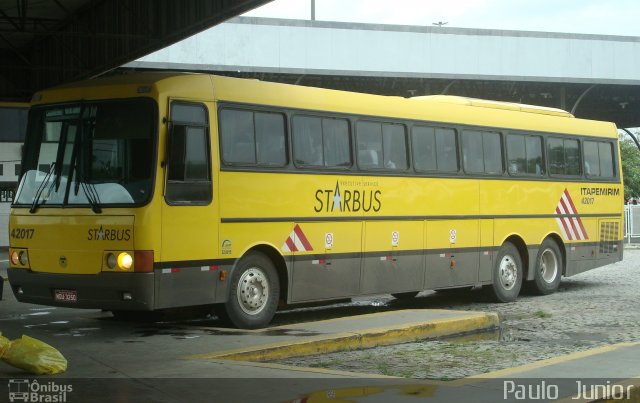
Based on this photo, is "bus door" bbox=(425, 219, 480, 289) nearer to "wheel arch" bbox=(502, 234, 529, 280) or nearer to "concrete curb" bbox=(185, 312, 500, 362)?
"wheel arch" bbox=(502, 234, 529, 280)

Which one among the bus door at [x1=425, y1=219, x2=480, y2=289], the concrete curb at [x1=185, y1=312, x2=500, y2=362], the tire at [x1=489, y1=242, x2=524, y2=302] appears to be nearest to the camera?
the concrete curb at [x1=185, y1=312, x2=500, y2=362]

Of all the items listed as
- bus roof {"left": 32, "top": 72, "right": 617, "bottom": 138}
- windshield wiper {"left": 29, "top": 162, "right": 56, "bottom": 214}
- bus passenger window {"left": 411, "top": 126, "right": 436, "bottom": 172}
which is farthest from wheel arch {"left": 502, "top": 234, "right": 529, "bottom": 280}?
windshield wiper {"left": 29, "top": 162, "right": 56, "bottom": 214}

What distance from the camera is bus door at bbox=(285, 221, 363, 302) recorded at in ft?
42.9

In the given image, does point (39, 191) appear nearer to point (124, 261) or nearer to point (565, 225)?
point (124, 261)

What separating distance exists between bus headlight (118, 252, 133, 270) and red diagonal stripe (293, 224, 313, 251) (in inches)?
109

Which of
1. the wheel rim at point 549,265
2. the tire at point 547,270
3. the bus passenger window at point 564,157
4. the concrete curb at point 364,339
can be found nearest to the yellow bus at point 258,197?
the tire at point 547,270

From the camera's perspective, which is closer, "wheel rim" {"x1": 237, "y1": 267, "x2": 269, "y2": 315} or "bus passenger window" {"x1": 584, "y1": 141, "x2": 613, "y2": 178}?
"wheel rim" {"x1": 237, "y1": 267, "x2": 269, "y2": 315}

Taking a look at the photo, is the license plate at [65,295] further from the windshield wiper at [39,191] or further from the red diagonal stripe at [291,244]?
the red diagonal stripe at [291,244]

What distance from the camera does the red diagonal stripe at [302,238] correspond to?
13.1m

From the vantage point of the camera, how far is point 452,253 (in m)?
15.8

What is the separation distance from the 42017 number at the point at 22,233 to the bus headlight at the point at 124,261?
58.0 inches

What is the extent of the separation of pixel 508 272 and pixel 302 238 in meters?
5.39

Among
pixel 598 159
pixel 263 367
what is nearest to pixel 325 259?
pixel 263 367

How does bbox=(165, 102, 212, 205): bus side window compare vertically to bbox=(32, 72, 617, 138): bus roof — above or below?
below
